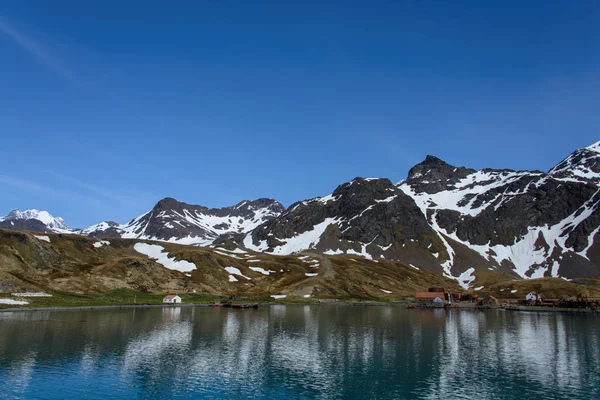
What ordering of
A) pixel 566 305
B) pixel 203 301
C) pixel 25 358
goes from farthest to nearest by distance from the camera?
pixel 566 305 < pixel 203 301 < pixel 25 358

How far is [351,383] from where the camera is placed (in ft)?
170

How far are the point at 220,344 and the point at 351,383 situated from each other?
30939 mm

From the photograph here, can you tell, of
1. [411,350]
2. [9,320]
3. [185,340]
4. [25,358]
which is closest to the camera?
[25,358]

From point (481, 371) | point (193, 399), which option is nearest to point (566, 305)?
point (481, 371)

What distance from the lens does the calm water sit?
47884mm

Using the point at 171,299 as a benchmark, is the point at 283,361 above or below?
below

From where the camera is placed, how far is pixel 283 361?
63656 mm

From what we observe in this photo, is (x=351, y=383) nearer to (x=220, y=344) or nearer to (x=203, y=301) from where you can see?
(x=220, y=344)

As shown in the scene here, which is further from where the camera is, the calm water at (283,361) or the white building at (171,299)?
the white building at (171,299)

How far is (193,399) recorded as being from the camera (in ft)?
145

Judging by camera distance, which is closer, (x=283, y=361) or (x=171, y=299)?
(x=283, y=361)

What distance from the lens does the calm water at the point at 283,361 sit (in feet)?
157

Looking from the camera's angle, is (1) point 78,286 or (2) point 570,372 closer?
(2) point 570,372

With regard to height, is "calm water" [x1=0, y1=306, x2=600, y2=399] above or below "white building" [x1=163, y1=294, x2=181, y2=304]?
below
